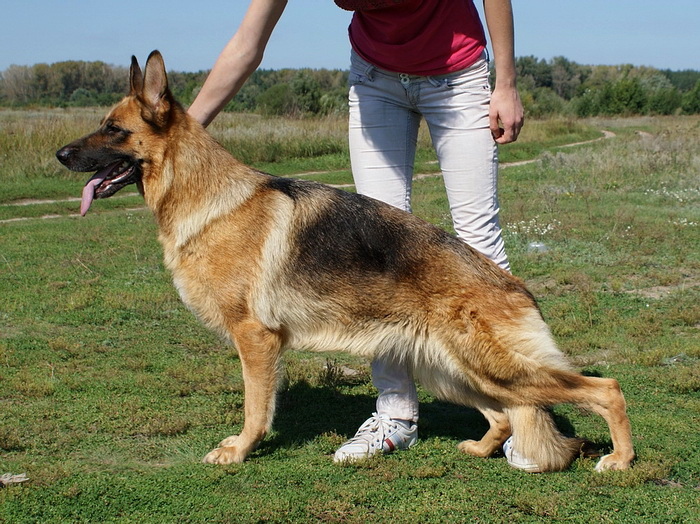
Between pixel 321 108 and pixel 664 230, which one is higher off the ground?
pixel 321 108

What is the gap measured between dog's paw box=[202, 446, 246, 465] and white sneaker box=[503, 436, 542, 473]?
142 centimetres

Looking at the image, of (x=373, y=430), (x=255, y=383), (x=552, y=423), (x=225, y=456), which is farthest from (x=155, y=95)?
(x=552, y=423)

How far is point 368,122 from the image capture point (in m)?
4.04

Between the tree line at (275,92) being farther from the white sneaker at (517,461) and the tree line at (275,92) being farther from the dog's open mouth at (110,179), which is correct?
the white sneaker at (517,461)

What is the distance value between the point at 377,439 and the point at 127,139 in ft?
6.93

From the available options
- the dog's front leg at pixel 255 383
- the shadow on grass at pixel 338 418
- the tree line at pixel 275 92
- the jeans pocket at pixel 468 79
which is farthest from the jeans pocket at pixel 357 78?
the tree line at pixel 275 92

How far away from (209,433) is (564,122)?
3016cm

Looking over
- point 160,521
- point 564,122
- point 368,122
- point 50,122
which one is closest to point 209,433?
point 160,521

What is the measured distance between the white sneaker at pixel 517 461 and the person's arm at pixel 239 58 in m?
2.51

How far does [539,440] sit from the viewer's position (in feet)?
11.9

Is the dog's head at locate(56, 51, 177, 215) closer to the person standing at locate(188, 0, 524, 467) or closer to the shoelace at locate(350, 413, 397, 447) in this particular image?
the person standing at locate(188, 0, 524, 467)

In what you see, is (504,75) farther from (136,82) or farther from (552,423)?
(136,82)

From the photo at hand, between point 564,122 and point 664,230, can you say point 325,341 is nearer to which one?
point 664,230

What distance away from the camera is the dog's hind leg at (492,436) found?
153 inches
